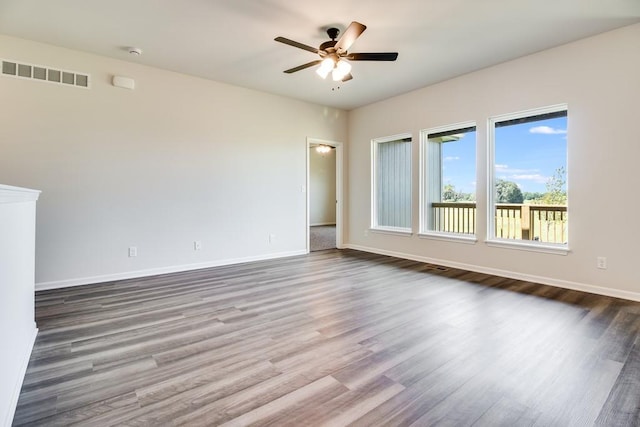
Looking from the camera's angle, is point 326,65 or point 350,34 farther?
point 326,65

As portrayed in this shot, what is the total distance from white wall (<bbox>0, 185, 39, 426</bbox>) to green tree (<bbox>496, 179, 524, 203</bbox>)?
4981 millimetres

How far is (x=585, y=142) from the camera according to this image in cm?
355

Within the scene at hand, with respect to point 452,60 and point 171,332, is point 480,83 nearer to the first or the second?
point 452,60

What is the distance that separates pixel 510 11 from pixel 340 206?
14.1 ft

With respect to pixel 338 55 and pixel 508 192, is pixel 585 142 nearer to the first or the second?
pixel 508 192

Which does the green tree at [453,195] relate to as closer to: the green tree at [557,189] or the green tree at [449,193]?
the green tree at [449,193]

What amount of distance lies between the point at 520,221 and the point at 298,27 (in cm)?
377

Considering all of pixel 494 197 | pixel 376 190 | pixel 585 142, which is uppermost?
pixel 585 142

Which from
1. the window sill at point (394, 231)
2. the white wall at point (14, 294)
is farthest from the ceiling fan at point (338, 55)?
the window sill at point (394, 231)

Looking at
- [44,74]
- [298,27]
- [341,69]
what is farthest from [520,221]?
[44,74]

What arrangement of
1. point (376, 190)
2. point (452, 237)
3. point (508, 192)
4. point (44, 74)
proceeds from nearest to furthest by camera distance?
point (44, 74) < point (508, 192) < point (452, 237) < point (376, 190)

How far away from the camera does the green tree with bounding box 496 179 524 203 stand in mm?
4304

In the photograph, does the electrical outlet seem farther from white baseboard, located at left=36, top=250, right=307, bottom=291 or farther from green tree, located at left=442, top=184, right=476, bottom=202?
white baseboard, located at left=36, top=250, right=307, bottom=291

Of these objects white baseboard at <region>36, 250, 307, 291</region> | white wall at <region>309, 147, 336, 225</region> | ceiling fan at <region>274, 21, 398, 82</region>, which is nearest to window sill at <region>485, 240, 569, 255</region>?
ceiling fan at <region>274, 21, 398, 82</region>
